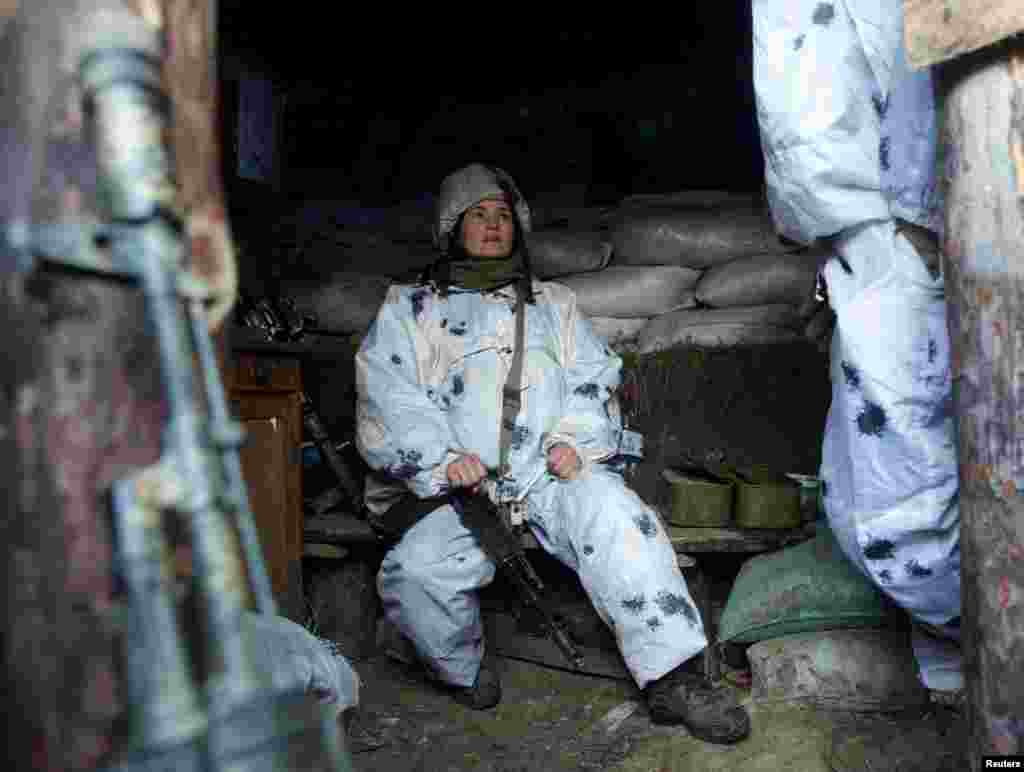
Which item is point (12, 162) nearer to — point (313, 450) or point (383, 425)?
point (383, 425)

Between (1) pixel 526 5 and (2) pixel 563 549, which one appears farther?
(1) pixel 526 5

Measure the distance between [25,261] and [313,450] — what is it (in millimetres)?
2796

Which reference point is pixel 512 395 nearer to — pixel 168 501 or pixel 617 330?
pixel 617 330

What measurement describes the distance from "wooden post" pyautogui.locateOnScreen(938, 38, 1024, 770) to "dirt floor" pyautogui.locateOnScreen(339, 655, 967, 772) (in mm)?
763

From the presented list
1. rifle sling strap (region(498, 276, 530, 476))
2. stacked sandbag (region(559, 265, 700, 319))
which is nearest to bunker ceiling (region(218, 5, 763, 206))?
stacked sandbag (region(559, 265, 700, 319))

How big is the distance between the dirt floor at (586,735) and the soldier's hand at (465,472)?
27.8 inches

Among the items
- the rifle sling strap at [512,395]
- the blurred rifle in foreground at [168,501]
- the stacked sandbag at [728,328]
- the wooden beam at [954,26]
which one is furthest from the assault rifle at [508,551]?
the blurred rifle in foreground at [168,501]

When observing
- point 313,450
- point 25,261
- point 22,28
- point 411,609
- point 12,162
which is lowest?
point 411,609

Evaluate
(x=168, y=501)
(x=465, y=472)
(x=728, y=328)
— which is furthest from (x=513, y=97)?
(x=168, y=501)

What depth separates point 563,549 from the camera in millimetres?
3277

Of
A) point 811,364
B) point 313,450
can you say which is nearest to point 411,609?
point 313,450

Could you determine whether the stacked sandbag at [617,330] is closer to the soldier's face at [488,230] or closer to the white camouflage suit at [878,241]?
the soldier's face at [488,230]

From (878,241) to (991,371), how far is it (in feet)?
1.88

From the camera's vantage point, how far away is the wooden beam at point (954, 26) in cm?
174
